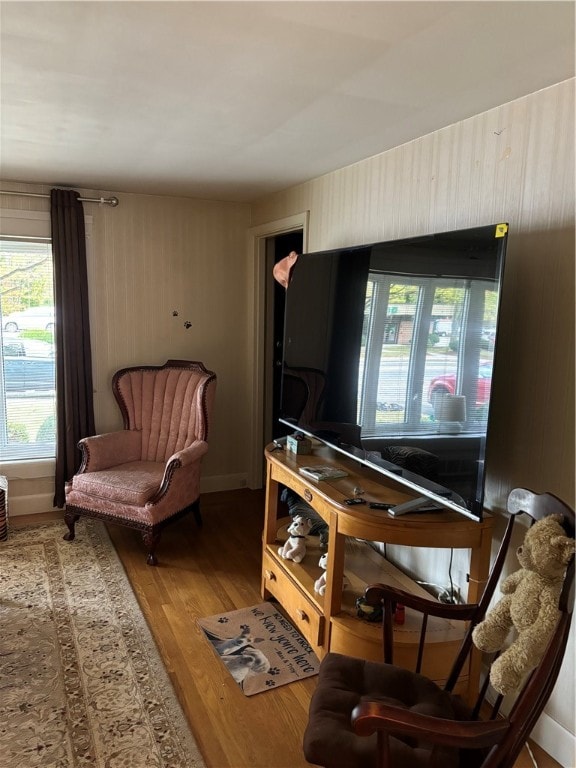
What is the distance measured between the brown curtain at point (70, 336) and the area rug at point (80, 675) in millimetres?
852

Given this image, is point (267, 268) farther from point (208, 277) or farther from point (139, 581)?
point (139, 581)

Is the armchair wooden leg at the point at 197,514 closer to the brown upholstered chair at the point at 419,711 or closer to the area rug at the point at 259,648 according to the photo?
the area rug at the point at 259,648

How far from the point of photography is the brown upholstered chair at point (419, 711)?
1.31m

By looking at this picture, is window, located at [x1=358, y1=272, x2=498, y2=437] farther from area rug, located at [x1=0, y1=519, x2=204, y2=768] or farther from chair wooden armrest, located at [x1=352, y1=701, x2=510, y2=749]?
area rug, located at [x1=0, y1=519, x2=204, y2=768]

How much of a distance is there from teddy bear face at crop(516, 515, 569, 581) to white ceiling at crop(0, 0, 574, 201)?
130cm

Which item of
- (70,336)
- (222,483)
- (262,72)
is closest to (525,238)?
(262,72)

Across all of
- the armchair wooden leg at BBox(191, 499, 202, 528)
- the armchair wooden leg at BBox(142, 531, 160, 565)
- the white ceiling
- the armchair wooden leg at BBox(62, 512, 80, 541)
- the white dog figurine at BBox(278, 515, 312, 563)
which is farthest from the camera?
the armchair wooden leg at BBox(191, 499, 202, 528)

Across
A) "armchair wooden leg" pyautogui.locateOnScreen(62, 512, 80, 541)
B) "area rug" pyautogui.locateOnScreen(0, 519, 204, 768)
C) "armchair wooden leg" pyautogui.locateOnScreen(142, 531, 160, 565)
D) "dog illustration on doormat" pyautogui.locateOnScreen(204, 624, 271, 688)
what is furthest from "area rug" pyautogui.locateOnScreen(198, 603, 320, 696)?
"armchair wooden leg" pyautogui.locateOnScreen(62, 512, 80, 541)

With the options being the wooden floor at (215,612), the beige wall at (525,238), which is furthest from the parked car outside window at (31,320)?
the beige wall at (525,238)

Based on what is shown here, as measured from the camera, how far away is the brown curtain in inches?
155

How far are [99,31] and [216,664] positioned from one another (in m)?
2.40

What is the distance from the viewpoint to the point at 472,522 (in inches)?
80.4

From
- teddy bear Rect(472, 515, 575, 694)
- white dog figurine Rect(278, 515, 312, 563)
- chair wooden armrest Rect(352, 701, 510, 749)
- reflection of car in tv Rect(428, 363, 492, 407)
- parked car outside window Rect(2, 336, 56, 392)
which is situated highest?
reflection of car in tv Rect(428, 363, 492, 407)

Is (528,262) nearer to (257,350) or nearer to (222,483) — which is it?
(257,350)
